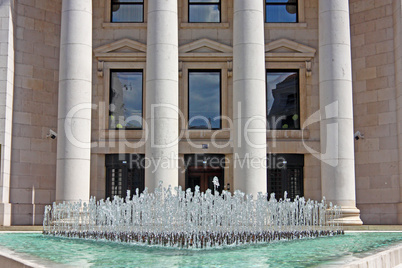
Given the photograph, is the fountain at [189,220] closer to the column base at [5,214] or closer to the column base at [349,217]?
the column base at [349,217]

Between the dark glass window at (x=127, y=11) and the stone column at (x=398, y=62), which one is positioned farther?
the dark glass window at (x=127, y=11)

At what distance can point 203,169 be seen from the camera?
2627 cm

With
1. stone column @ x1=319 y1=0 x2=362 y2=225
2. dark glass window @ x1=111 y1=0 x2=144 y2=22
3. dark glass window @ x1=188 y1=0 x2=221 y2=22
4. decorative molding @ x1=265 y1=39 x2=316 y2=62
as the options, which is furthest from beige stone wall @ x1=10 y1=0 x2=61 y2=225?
stone column @ x1=319 y1=0 x2=362 y2=225

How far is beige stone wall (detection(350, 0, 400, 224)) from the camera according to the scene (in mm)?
24875

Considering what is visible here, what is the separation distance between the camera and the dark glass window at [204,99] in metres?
26.5

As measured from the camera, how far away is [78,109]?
21094 mm

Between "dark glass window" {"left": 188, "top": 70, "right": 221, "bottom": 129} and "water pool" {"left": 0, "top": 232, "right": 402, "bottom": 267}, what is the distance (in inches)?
484

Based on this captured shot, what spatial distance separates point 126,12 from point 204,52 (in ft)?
15.2

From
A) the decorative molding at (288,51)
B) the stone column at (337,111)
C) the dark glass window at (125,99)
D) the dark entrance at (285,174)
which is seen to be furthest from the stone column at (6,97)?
the stone column at (337,111)

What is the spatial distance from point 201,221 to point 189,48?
11193 millimetres

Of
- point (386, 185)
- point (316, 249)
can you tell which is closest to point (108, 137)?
point (386, 185)

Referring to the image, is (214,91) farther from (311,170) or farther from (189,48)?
(311,170)

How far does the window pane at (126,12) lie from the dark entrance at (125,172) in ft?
23.0

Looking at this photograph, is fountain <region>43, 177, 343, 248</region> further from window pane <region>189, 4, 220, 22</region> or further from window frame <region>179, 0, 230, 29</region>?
window pane <region>189, 4, 220, 22</region>
